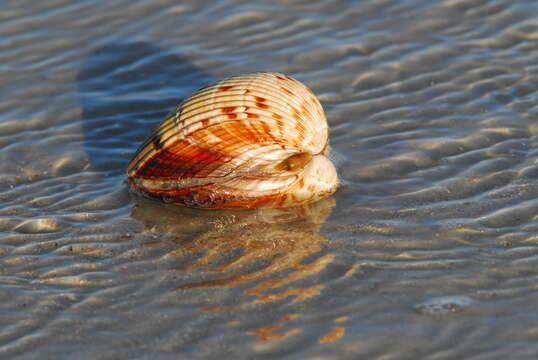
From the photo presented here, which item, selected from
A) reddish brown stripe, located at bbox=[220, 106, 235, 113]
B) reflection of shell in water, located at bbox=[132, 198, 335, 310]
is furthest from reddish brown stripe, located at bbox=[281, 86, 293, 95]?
reflection of shell in water, located at bbox=[132, 198, 335, 310]

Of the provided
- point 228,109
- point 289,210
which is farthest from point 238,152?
point 289,210

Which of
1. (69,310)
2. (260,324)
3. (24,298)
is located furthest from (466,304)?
(24,298)

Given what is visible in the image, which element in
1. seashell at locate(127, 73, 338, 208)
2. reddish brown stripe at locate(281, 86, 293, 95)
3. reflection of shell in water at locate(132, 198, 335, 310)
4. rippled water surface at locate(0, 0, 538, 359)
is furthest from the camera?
reddish brown stripe at locate(281, 86, 293, 95)

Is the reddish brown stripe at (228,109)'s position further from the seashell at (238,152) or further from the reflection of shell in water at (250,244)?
the reflection of shell in water at (250,244)

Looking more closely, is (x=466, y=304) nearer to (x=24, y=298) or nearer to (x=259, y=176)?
(x=259, y=176)

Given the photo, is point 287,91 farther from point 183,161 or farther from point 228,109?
point 183,161

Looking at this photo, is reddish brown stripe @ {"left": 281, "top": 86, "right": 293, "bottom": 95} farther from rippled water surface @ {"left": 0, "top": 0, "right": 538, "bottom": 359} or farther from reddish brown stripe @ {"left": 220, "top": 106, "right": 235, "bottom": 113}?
rippled water surface @ {"left": 0, "top": 0, "right": 538, "bottom": 359}
